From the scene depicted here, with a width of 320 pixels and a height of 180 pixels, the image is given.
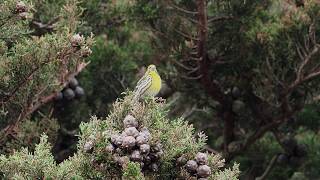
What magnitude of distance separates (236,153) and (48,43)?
3.05 metres

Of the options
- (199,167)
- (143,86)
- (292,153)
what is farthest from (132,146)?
(292,153)

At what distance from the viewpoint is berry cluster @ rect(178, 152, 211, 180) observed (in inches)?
137

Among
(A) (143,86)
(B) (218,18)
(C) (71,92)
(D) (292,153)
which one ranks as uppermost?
(A) (143,86)

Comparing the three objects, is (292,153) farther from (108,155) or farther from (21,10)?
(108,155)

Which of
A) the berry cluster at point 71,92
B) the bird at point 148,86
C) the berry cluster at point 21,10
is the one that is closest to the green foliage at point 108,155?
the bird at point 148,86

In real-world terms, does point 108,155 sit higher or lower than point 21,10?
lower

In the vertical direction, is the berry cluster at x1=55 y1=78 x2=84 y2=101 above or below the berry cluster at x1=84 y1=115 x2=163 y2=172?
below

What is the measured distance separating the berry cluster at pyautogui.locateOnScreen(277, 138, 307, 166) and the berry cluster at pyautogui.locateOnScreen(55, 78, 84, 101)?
2.18m

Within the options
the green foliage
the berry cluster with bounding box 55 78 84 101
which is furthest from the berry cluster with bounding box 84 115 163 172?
the berry cluster with bounding box 55 78 84 101

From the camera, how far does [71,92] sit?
670 centimetres

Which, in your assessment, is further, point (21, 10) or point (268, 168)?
point (268, 168)

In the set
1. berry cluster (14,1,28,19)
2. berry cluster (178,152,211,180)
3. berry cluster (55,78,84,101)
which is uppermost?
berry cluster (14,1,28,19)

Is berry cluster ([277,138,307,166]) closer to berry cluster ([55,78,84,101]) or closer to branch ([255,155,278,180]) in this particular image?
branch ([255,155,278,180])

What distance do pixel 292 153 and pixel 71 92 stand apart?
94.6 inches
